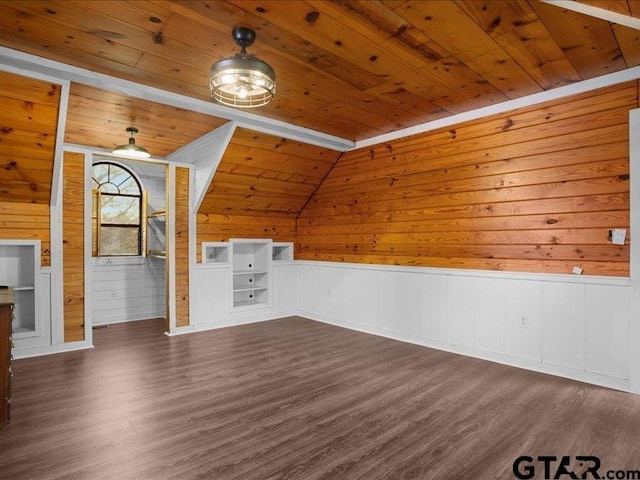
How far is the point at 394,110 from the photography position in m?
3.79

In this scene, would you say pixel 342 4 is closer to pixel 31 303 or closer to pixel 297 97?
pixel 297 97

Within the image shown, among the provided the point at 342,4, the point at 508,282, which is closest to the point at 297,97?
the point at 342,4

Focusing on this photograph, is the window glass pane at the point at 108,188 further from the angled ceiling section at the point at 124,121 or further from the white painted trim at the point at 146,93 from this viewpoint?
the white painted trim at the point at 146,93

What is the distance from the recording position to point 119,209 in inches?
228

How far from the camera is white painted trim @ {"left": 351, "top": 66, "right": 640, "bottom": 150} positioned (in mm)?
2936

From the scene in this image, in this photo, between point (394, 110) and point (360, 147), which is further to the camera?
point (360, 147)

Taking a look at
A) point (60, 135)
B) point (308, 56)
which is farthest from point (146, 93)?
point (308, 56)

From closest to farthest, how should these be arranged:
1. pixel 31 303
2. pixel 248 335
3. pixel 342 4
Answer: pixel 342 4 < pixel 31 303 < pixel 248 335

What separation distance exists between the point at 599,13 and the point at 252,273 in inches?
190

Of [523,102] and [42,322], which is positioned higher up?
[523,102]

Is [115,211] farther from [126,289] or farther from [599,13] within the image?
[599,13]

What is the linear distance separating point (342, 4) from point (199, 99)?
1.82 meters

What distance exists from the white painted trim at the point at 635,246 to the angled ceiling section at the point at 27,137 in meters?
4.33

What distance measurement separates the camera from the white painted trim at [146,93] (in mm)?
2662
